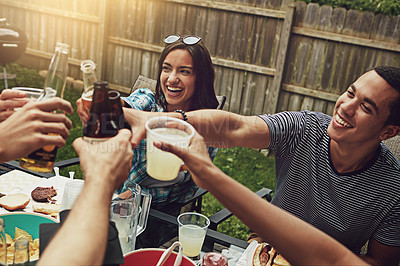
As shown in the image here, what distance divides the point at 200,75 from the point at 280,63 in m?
3.07

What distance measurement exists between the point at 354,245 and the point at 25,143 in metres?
1.87

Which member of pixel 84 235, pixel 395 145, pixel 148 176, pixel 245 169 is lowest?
pixel 245 169

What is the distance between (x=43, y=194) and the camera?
5.69ft

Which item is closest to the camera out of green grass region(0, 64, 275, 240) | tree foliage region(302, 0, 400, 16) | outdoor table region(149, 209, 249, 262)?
outdoor table region(149, 209, 249, 262)

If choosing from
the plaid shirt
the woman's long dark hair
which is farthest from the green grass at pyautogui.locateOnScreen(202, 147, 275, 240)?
the woman's long dark hair

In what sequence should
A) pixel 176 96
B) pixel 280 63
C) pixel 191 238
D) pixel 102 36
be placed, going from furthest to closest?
pixel 102 36 → pixel 280 63 → pixel 176 96 → pixel 191 238

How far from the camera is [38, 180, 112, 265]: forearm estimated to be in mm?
809

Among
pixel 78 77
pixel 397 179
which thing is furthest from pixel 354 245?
pixel 78 77

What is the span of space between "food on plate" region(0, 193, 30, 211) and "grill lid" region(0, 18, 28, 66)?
4.73m

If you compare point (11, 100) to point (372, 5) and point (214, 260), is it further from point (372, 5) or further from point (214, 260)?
point (372, 5)

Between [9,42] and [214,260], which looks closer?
[214,260]

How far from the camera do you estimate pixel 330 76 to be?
5297 millimetres

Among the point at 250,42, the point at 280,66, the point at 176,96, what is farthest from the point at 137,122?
the point at 250,42

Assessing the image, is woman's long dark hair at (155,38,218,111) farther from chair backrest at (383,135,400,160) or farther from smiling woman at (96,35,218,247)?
chair backrest at (383,135,400,160)
